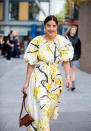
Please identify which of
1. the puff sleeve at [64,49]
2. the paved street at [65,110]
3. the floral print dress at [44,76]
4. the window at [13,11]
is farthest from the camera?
the window at [13,11]

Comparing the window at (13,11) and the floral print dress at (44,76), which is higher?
the window at (13,11)

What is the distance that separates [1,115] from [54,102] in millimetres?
1921

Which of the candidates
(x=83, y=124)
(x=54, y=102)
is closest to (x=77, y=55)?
(x=83, y=124)

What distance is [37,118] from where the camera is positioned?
410 cm

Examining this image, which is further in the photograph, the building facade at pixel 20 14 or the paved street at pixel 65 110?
the building facade at pixel 20 14

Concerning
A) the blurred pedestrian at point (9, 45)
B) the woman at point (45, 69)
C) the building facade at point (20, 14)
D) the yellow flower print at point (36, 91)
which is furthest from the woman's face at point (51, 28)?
the building facade at point (20, 14)

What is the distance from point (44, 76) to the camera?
4078mm

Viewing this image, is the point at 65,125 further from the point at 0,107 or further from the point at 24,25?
the point at 24,25

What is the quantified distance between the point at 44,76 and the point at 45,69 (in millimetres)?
88

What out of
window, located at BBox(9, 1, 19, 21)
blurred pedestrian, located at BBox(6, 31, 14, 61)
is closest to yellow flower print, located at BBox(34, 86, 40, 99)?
blurred pedestrian, located at BBox(6, 31, 14, 61)

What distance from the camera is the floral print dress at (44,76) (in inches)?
158

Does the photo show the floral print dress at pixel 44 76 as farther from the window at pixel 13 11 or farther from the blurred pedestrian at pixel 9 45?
the window at pixel 13 11

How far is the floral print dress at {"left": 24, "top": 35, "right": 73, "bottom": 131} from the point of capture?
158 inches

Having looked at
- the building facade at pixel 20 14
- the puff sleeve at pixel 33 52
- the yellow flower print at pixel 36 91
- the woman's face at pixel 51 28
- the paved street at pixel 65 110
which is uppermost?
the building facade at pixel 20 14
